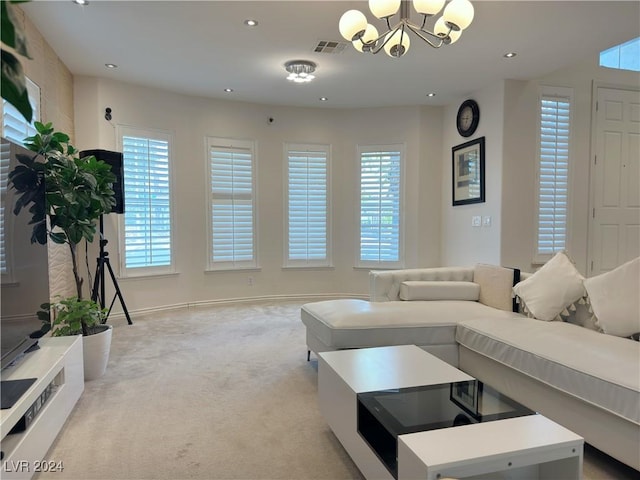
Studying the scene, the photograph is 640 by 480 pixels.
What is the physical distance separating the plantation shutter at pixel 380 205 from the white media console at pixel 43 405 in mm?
4053

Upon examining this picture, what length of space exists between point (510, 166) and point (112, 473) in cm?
458

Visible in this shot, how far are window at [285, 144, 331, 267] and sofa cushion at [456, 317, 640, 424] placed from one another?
3.30 metres

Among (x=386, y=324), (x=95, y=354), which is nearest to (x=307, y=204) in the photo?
(x=386, y=324)

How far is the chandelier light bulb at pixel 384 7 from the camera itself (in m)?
2.20

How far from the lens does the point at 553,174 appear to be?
15.4 ft

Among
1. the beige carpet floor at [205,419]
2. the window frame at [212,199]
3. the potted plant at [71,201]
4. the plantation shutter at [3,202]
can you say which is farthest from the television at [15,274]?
the window frame at [212,199]

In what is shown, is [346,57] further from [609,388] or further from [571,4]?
[609,388]

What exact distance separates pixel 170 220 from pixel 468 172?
3868mm

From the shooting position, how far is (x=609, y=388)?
1717 mm

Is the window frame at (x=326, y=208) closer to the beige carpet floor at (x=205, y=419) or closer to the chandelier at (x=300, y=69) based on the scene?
the chandelier at (x=300, y=69)

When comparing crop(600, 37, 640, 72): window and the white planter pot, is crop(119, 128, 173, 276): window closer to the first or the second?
the white planter pot

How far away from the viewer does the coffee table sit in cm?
128

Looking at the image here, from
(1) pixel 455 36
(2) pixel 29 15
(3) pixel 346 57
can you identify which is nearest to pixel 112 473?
(1) pixel 455 36

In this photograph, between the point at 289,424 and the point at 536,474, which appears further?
the point at 289,424
